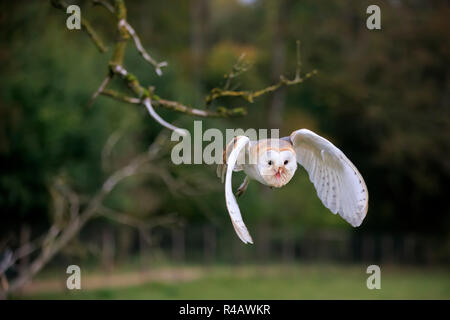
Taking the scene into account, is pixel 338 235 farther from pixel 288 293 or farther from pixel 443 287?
pixel 288 293

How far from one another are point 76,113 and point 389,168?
11.9 meters

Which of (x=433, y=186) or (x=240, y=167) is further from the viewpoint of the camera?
(x=433, y=186)

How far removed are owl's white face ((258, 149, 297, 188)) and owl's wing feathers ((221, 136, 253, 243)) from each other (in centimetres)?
15

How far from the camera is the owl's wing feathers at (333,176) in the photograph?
119 inches

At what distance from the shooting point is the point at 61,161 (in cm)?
1528

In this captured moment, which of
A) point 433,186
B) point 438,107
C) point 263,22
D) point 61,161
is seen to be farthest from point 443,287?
point 263,22

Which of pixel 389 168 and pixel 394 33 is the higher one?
pixel 394 33

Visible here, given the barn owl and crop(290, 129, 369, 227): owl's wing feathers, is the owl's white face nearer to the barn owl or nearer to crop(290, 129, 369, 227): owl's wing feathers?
the barn owl

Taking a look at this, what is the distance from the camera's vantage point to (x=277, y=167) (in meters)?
2.89
